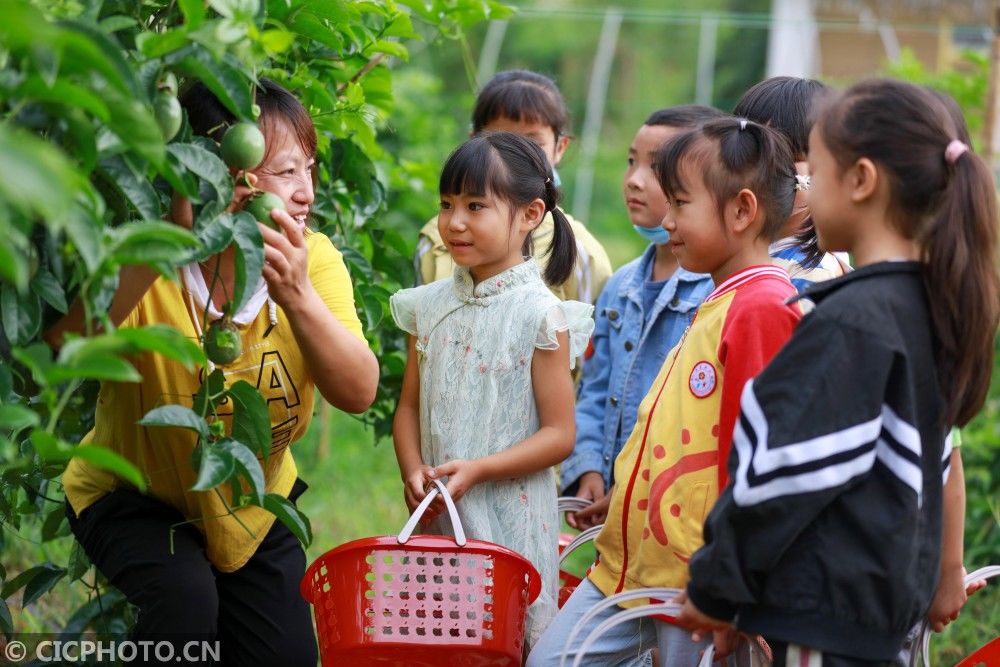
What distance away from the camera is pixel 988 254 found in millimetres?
1709

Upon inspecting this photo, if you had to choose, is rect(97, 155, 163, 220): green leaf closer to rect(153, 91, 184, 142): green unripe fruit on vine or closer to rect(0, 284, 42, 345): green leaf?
rect(153, 91, 184, 142): green unripe fruit on vine

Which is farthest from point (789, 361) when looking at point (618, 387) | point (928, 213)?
point (618, 387)

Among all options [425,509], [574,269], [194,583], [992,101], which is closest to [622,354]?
[574,269]

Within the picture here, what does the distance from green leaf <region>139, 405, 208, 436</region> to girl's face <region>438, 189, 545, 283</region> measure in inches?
31.5

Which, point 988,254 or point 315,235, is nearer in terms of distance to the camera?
point 988,254

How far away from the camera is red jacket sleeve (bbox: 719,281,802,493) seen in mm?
1870

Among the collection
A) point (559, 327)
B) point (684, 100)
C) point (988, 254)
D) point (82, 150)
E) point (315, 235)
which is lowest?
point (684, 100)

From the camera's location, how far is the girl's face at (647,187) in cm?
274

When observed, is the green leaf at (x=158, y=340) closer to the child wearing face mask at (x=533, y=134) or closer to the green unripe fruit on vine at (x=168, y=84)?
the green unripe fruit on vine at (x=168, y=84)

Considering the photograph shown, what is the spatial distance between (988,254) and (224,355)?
1104 mm

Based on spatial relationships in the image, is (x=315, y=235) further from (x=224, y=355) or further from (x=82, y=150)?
(x=82, y=150)

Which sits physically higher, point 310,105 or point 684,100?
point 310,105

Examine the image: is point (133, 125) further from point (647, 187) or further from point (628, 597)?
point (647, 187)

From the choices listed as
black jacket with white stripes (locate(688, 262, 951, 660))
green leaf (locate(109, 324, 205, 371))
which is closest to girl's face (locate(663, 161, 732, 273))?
black jacket with white stripes (locate(688, 262, 951, 660))
